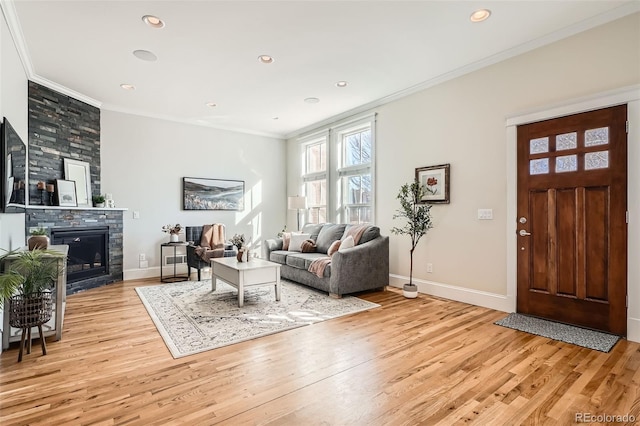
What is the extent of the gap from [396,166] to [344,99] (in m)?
1.34

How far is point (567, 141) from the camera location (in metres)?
3.22

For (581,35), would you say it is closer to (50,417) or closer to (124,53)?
(124,53)

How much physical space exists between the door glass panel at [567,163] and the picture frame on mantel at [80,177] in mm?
6152

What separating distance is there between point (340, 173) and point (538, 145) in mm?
3280

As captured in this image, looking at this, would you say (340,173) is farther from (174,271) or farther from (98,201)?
(98,201)

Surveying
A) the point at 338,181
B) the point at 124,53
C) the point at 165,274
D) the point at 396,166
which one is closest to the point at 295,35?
the point at 124,53

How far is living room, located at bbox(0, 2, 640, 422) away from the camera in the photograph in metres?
2.98

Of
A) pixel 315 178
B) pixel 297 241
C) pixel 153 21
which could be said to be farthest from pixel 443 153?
pixel 153 21

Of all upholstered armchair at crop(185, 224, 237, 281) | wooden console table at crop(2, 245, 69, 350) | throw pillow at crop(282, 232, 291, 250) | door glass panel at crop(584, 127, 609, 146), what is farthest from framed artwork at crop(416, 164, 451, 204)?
wooden console table at crop(2, 245, 69, 350)

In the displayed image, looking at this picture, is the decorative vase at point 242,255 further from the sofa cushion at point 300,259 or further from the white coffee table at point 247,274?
the sofa cushion at point 300,259

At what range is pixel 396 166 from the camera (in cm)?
495

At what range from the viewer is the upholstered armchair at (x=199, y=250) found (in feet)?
17.1

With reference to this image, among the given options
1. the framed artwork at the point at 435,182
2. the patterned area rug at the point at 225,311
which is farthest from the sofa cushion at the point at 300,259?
the framed artwork at the point at 435,182

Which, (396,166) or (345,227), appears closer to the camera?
(396,166)
